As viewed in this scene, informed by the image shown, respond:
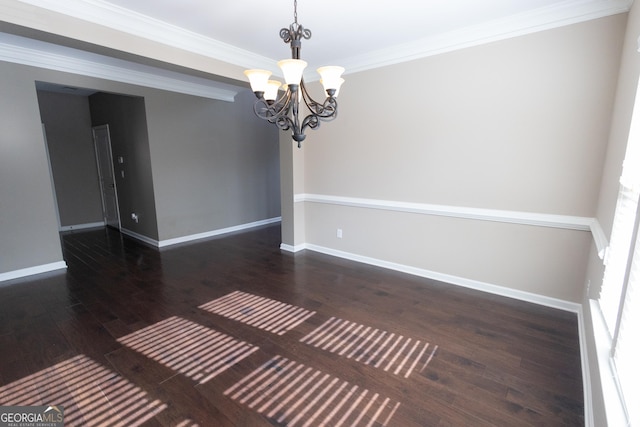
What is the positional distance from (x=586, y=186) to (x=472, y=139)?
1016 mm

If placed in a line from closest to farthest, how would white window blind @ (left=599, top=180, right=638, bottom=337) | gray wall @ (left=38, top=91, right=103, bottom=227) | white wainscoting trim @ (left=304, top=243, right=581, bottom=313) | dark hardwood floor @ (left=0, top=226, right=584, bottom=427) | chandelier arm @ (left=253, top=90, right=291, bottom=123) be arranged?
white window blind @ (left=599, top=180, right=638, bottom=337) < dark hardwood floor @ (left=0, top=226, right=584, bottom=427) < chandelier arm @ (left=253, top=90, right=291, bottom=123) < white wainscoting trim @ (left=304, top=243, right=581, bottom=313) < gray wall @ (left=38, top=91, right=103, bottom=227)

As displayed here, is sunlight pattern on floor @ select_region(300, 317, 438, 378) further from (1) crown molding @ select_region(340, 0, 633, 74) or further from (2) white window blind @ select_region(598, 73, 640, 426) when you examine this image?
(1) crown molding @ select_region(340, 0, 633, 74)

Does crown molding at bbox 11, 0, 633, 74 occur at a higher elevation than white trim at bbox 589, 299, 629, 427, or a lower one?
higher

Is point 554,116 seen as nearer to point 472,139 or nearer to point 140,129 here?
point 472,139

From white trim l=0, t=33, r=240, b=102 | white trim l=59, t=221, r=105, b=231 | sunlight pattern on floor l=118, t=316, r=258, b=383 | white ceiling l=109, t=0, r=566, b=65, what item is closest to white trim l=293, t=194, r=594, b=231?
white ceiling l=109, t=0, r=566, b=65

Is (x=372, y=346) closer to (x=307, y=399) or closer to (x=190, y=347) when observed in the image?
(x=307, y=399)

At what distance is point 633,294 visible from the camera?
113 centimetres

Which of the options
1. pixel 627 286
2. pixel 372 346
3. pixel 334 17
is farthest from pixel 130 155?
pixel 627 286

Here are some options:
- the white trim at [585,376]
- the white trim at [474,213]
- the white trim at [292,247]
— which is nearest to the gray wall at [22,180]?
the white trim at [292,247]

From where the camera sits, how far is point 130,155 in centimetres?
516

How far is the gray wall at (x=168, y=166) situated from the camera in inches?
140

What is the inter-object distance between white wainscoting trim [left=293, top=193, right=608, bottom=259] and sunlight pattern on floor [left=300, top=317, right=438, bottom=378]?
1.33 meters

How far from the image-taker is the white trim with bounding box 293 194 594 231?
8.63 feet

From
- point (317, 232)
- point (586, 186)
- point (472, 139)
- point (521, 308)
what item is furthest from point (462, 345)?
point (317, 232)
